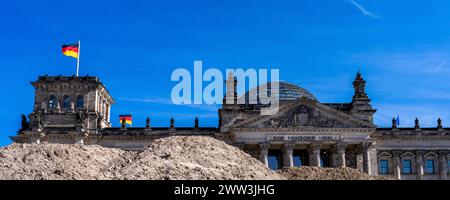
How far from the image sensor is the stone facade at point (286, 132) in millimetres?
73750

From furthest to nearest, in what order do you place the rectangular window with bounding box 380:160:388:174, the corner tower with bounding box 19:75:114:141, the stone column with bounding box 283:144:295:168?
the rectangular window with bounding box 380:160:388:174
the corner tower with bounding box 19:75:114:141
the stone column with bounding box 283:144:295:168

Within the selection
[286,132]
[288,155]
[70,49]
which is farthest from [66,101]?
[288,155]

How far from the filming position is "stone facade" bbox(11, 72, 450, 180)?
242ft

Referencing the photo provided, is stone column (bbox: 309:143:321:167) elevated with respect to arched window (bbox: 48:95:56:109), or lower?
lower

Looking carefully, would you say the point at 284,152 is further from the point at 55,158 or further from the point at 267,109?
the point at 55,158

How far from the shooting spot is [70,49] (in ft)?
248

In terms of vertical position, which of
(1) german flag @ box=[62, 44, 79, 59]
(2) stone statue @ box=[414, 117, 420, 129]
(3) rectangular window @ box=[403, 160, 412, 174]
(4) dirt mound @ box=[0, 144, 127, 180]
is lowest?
(4) dirt mound @ box=[0, 144, 127, 180]

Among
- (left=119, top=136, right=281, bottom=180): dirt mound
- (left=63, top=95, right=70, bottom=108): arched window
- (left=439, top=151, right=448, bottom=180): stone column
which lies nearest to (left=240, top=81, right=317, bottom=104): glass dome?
(left=439, top=151, right=448, bottom=180): stone column

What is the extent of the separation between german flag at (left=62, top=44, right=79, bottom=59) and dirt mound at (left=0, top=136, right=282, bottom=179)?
161ft

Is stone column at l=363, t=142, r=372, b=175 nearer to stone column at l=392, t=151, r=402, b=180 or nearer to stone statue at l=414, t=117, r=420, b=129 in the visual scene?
stone column at l=392, t=151, r=402, b=180

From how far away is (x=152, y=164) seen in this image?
25.8 metres

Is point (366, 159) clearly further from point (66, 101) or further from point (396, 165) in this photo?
point (66, 101)

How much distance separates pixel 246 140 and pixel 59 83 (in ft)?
81.4
